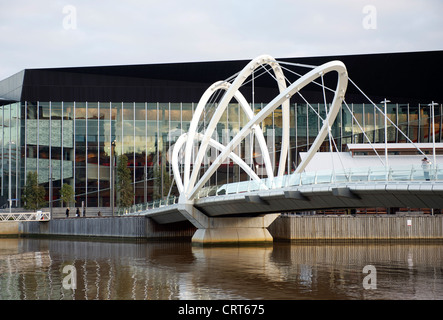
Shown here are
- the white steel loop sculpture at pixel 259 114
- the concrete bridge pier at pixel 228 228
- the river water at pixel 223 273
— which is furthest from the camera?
the concrete bridge pier at pixel 228 228

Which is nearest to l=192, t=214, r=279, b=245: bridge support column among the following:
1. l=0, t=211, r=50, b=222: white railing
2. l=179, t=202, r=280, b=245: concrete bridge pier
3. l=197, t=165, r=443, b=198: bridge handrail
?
l=179, t=202, r=280, b=245: concrete bridge pier

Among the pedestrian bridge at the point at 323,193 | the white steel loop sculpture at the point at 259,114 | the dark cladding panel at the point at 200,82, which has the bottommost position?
the pedestrian bridge at the point at 323,193

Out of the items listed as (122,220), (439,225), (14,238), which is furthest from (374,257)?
(14,238)

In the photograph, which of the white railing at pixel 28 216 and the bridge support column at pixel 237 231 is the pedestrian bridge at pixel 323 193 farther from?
the white railing at pixel 28 216

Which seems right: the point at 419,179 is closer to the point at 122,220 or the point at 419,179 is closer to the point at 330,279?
the point at 330,279

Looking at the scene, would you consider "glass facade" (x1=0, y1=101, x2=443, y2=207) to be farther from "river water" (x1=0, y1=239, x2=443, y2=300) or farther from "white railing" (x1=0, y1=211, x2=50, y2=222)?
"river water" (x1=0, y1=239, x2=443, y2=300)

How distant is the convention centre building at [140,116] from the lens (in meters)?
75.8

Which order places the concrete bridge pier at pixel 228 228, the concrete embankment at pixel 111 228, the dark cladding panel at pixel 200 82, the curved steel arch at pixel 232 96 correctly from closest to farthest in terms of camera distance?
the curved steel arch at pixel 232 96 < the concrete bridge pier at pixel 228 228 < the concrete embankment at pixel 111 228 < the dark cladding panel at pixel 200 82

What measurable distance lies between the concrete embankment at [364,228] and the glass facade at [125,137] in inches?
1002

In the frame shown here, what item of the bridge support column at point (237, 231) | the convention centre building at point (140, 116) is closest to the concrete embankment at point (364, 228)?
the bridge support column at point (237, 231)

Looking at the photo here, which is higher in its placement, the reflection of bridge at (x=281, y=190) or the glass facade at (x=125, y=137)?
the glass facade at (x=125, y=137)

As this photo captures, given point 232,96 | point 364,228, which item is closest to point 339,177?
point 232,96

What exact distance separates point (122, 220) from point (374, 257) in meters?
24.3

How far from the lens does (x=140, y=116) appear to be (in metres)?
77.2
